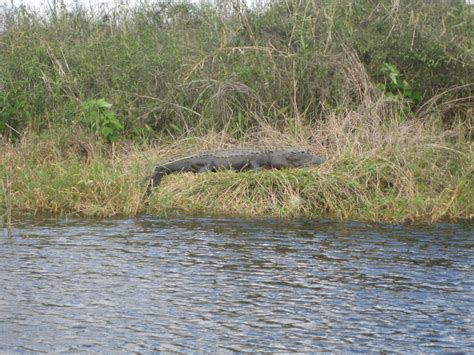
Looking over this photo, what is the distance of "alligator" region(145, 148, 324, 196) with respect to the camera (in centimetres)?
1152

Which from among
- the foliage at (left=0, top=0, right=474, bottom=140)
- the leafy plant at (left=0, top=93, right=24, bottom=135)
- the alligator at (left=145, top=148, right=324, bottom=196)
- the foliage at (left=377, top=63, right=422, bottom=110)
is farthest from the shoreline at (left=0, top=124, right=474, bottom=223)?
the leafy plant at (left=0, top=93, right=24, bottom=135)

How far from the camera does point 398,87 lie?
13430 millimetres

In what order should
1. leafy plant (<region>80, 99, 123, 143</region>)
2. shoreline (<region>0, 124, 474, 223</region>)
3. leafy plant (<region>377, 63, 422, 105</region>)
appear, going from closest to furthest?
shoreline (<region>0, 124, 474, 223</region>)
leafy plant (<region>80, 99, 123, 143</region>)
leafy plant (<region>377, 63, 422, 105</region>)

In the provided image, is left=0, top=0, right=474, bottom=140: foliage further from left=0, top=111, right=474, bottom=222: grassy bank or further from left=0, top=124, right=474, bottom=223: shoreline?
left=0, top=124, right=474, bottom=223: shoreline

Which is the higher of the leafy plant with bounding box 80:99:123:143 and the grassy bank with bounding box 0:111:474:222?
the leafy plant with bounding box 80:99:123:143

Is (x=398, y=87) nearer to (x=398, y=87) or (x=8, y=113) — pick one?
(x=398, y=87)

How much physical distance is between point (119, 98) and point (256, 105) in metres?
2.03

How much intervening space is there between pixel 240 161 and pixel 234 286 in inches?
173

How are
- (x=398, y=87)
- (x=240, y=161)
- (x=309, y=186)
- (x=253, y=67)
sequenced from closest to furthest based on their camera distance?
(x=309, y=186), (x=240, y=161), (x=253, y=67), (x=398, y=87)

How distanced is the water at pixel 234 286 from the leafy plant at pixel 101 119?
110 inches

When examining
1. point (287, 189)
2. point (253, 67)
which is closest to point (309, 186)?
point (287, 189)

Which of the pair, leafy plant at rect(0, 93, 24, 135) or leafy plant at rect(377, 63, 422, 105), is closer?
leafy plant at rect(377, 63, 422, 105)

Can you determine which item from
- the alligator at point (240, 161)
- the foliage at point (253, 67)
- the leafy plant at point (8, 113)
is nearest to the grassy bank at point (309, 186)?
the alligator at point (240, 161)

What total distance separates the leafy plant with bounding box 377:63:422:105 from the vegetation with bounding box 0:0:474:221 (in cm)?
2
